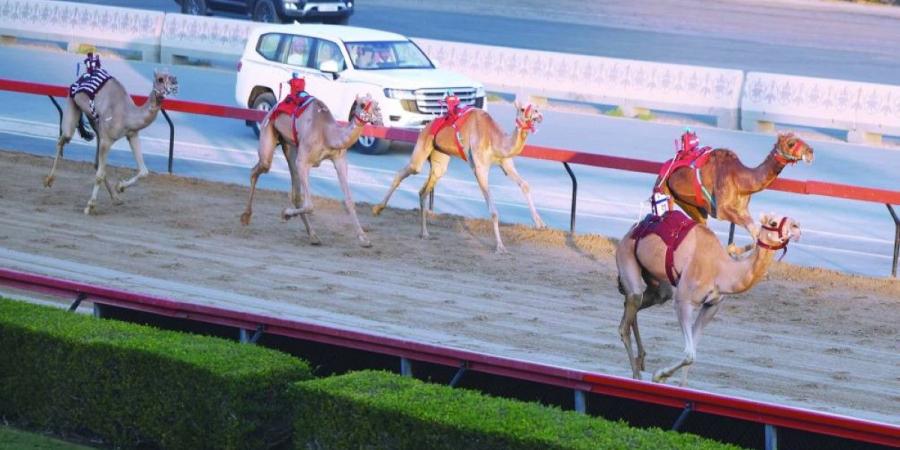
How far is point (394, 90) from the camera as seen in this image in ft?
73.8

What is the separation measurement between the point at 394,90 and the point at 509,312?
32.5ft

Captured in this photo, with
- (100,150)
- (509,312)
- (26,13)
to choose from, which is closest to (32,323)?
(509,312)

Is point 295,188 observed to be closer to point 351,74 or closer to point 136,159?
point 136,159

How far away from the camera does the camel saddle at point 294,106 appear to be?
15.9 meters

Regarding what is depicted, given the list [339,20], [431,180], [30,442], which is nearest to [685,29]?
[339,20]

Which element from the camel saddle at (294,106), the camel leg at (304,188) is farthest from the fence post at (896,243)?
the camel saddle at (294,106)

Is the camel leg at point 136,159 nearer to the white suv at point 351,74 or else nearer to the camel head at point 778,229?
the white suv at point 351,74

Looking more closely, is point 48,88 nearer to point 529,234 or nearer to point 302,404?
point 529,234

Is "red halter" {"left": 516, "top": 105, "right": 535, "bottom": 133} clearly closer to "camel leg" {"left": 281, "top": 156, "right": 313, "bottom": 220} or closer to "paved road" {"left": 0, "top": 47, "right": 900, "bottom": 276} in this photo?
"paved road" {"left": 0, "top": 47, "right": 900, "bottom": 276}

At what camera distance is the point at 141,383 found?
8805 mm

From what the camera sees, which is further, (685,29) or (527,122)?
(685,29)

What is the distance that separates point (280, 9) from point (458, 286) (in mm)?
23270

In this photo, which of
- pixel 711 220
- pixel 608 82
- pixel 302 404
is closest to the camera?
pixel 302 404

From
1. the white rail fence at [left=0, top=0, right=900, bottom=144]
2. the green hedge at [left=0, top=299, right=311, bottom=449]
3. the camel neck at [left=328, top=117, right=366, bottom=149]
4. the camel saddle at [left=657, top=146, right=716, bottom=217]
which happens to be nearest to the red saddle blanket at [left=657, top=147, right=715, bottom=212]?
the camel saddle at [left=657, top=146, right=716, bottom=217]
